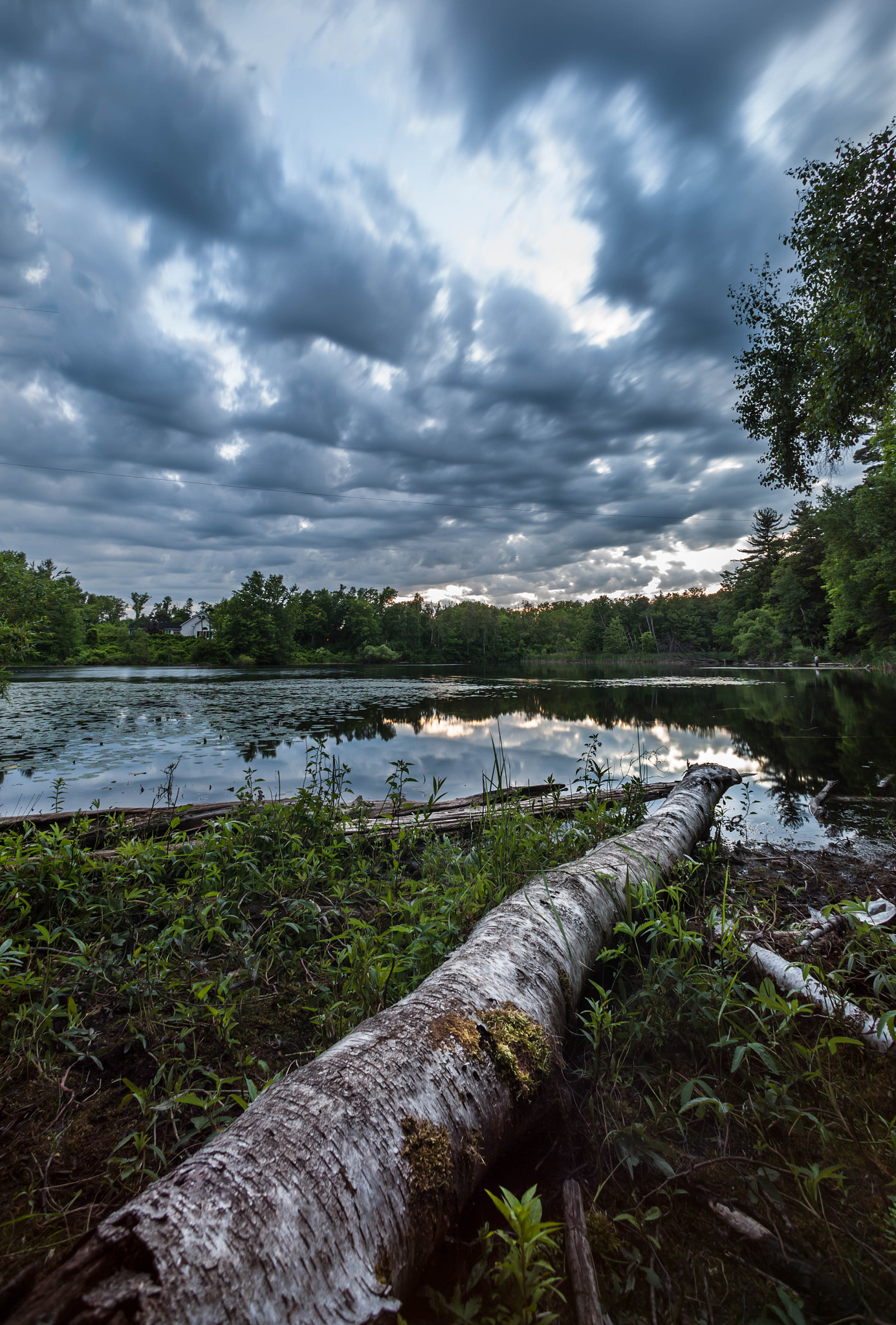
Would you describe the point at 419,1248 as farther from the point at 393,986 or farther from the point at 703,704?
the point at 703,704

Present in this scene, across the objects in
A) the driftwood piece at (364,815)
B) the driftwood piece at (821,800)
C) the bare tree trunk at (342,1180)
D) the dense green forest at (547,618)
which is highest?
the dense green forest at (547,618)

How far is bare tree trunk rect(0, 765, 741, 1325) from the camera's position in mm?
907

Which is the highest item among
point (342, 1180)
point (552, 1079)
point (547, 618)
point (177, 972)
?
point (547, 618)

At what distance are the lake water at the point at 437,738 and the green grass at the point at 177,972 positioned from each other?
2.74 metres

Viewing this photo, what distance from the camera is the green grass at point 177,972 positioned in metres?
1.74

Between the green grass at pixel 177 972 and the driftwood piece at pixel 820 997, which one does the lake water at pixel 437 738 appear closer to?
the green grass at pixel 177 972

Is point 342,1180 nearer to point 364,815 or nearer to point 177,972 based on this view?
point 177,972

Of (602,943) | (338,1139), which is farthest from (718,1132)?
(338,1139)

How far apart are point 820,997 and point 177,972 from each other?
3253 mm

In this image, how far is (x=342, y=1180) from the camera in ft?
3.77

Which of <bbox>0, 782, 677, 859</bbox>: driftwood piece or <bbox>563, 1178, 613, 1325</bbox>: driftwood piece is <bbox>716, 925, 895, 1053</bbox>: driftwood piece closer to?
<bbox>563, 1178, 613, 1325</bbox>: driftwood piece

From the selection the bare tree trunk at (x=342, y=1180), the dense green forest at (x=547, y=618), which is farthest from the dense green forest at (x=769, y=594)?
the bare tree trunk at (x=342, y=1180)

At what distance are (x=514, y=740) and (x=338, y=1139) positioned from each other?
477 inches

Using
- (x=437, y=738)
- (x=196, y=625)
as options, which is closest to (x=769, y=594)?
(x=437, y=738)
